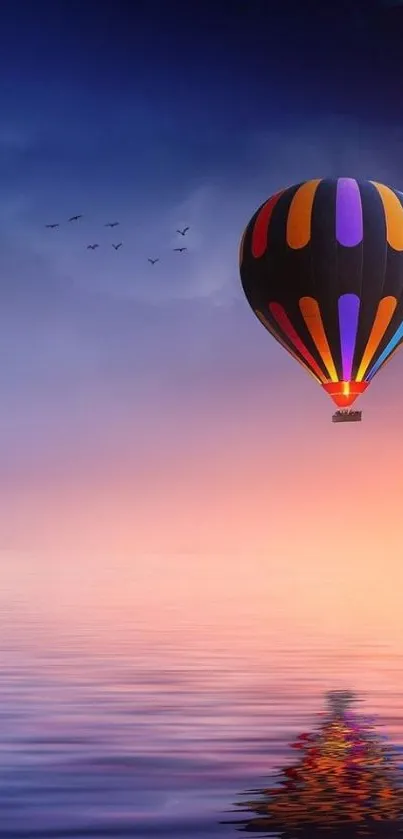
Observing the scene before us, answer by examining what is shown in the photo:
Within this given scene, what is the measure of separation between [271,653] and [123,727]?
101ft

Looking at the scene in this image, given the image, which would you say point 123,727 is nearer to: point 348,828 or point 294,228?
point 348,828

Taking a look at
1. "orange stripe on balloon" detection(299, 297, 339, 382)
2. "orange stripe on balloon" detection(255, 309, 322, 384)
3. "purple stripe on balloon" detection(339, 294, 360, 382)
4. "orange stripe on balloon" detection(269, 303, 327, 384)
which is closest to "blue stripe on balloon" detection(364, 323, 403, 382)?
"purple stripe on balloon" detection(339, 294, 360, 382)

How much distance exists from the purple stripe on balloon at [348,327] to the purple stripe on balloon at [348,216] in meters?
2.35

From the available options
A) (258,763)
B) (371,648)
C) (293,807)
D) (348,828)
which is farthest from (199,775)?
(371,648)

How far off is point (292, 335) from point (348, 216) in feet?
19.0

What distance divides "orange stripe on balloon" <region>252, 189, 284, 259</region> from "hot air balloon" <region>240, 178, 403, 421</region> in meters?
0.04

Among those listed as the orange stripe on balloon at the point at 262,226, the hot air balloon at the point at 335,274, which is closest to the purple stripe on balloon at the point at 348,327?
the hot air balloon at the point at 335,274

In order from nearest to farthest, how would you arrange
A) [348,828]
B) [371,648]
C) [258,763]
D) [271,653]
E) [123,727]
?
1. [348,828]
2. [258,763]
3. [123,727]
4. [271,653]
5. [371,648]

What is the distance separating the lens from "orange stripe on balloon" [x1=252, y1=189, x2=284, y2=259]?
66.1 metres

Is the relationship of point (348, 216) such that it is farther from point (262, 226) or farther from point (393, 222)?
→ point (262, 226)

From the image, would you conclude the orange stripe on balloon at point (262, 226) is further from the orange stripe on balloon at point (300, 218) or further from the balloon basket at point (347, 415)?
the balloon basket at point (347, 415)

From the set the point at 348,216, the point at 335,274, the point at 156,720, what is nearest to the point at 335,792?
the point at 156,720

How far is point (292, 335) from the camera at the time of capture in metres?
67.0

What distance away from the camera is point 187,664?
65.1 m
